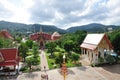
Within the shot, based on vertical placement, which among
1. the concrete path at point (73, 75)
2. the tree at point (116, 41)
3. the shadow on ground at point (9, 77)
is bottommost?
the shadow on ground at point (9, 77)

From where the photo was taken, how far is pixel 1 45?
44781 mm

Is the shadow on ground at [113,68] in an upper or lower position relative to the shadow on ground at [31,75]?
upper

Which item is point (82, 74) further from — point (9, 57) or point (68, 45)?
point (68, 45)

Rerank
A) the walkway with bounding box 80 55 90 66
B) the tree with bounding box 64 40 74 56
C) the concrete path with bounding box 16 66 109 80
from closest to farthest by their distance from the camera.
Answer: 1. the concrete path with bounding box 16 66 109 80
2. the walkway with bounding box 80 55 90 66
3. the tree with bounding box 64 40 74 56

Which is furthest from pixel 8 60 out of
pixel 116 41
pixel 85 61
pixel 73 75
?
pixel 116 41

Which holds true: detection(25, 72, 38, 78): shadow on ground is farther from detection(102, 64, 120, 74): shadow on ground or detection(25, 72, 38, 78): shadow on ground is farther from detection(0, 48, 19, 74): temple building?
detection(102, 64, 120, 74): shadow on ground

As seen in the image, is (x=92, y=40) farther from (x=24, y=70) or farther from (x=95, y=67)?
(x=24, y=70)

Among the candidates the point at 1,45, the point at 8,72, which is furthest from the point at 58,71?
A: the point at 1,45

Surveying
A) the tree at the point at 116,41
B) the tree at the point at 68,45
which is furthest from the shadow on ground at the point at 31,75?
the tree at the point at 116,41

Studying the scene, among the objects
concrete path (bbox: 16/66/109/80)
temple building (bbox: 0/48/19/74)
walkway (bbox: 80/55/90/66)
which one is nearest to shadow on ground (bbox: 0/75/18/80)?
concrete path (bbox: 16/66/109/80)

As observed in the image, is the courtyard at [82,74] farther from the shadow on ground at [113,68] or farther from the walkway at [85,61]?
the walkway at [85,61]

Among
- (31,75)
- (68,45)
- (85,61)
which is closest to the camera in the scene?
(31,75)

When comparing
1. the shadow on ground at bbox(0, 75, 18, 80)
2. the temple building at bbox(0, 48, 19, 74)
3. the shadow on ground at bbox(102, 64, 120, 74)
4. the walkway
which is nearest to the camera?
the shadow on ground at bbox(0, 75, 18, 80)

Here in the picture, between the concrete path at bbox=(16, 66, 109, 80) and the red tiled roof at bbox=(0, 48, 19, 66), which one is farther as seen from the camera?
the red tiled roof at bbox=(0, 48, 19, 66)
